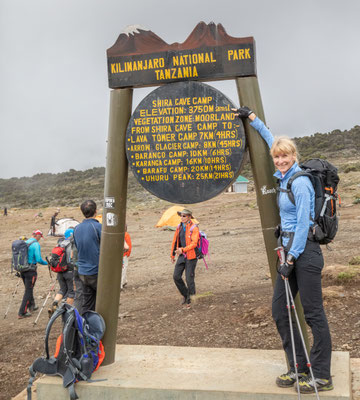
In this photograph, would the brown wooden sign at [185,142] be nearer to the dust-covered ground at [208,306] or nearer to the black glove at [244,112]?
the black glove at [244,112]

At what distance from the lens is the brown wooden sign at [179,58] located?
433cm

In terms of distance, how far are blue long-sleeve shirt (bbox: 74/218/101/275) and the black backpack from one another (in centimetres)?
285

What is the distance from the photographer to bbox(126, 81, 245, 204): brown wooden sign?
172 inches

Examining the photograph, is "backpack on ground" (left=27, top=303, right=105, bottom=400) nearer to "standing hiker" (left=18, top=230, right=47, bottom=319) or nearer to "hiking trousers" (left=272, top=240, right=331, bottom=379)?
"hiking trousers" (left=272, top=240, right=331, bottom=379)

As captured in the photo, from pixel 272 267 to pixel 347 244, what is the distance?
1058cm

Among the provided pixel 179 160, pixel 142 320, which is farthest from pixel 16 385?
pixel 179 160

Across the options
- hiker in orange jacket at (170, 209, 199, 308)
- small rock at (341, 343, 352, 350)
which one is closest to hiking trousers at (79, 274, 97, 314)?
small rock at (341, 343, 352, 350)

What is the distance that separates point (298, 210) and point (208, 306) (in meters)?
Result: 5.53

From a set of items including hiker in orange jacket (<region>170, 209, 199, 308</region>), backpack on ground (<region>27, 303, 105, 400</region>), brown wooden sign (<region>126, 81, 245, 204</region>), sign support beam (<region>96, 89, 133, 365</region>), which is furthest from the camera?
hiker in orange jacket (<region>170, 209, 199, 308</region>)

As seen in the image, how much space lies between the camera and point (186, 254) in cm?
931

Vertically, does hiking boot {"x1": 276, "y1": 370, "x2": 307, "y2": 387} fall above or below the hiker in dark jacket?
below

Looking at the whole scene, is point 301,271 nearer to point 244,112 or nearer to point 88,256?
point 244,112

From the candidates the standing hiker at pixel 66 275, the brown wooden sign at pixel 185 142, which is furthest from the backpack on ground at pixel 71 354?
the standing hiker at pixel 66 275

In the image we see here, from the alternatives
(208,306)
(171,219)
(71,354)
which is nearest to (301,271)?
(71,354)
